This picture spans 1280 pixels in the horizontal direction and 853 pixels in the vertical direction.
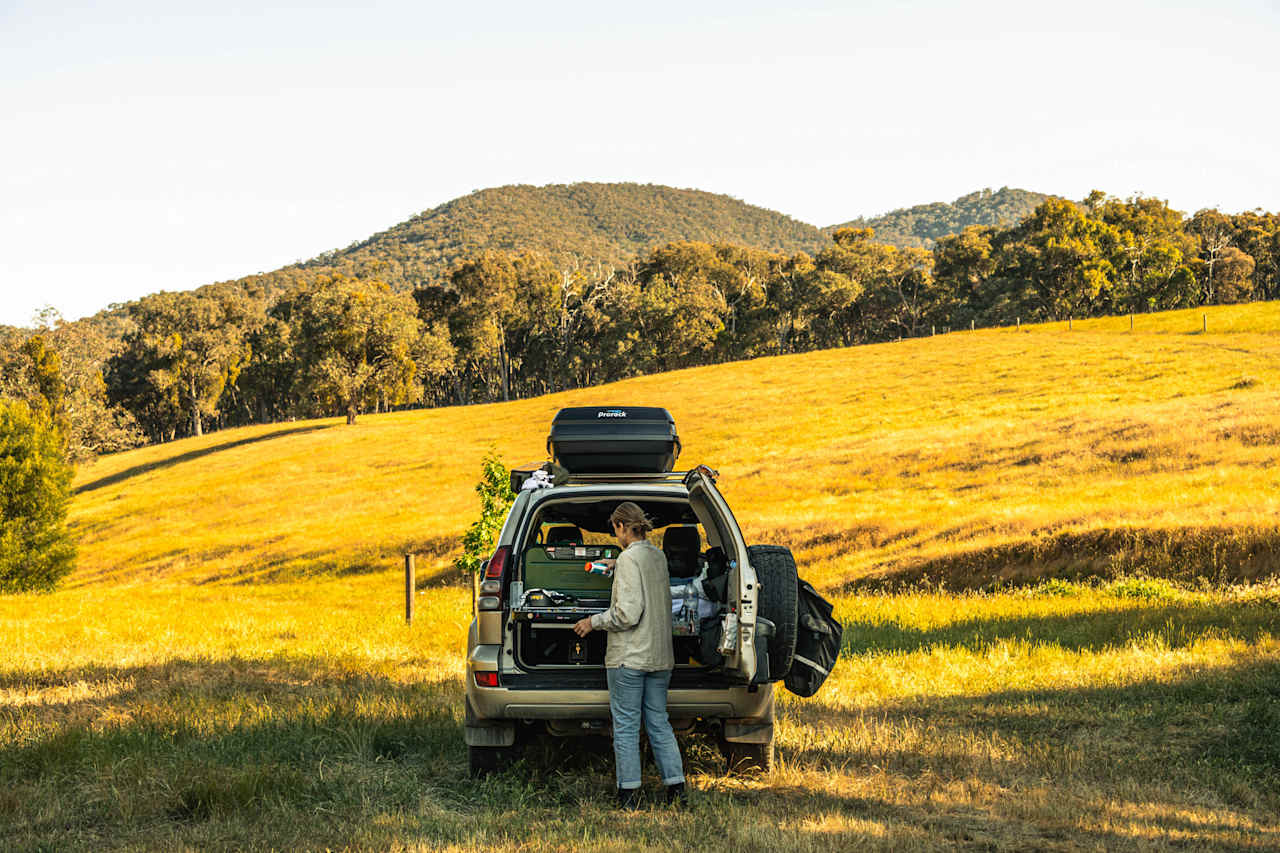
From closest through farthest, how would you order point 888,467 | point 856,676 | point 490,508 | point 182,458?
point 856,676
point 490,508
point 888,467
point 182,458

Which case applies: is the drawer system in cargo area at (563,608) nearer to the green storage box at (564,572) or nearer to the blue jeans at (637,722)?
the green storage box at (564,572)

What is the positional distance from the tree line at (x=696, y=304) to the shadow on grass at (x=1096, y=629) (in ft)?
232

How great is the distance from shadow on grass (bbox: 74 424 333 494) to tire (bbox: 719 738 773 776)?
230ft

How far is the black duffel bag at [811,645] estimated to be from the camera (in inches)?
271

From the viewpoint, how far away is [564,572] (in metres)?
7.96

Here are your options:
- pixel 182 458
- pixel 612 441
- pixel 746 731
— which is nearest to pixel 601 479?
pixel 612 441

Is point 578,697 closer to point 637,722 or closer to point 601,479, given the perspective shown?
point 637,722

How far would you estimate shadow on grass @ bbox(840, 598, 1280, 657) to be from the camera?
459 inches

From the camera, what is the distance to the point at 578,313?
10656 centimetres

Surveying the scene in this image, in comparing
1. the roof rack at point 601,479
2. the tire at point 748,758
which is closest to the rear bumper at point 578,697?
the tire at point 748,758

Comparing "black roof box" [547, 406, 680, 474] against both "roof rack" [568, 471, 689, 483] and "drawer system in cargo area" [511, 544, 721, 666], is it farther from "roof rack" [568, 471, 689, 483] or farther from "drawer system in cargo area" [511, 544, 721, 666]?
"drawer system in cargo area" [511, 544, 721, 666]

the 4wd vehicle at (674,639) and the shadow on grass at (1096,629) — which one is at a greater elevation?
the 4wd vehicle at (674,639)

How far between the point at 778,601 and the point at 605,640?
4.82 feet

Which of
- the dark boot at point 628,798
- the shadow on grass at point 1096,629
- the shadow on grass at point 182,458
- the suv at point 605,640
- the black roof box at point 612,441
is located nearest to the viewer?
the dark boot at point 628,798
